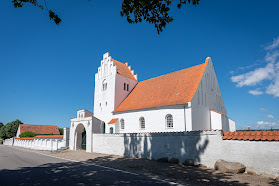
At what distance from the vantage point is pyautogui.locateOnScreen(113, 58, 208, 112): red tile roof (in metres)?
21.0

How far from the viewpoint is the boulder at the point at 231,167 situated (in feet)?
32.0

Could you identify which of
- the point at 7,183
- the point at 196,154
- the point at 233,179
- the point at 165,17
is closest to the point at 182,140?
the point at 196,154

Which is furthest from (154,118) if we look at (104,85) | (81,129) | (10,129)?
(10,129)

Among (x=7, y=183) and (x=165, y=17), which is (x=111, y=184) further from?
(x=165, y=17)

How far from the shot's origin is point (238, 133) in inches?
428

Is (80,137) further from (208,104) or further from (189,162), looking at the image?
(208,104)

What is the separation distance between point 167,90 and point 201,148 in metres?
12.4

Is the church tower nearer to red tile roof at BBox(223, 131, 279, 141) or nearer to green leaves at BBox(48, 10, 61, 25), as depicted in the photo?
red tile roof at BBox(223, 131, 279, 141)

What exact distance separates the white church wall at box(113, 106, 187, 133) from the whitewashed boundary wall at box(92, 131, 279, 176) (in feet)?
16.4

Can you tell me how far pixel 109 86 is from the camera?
28734mm

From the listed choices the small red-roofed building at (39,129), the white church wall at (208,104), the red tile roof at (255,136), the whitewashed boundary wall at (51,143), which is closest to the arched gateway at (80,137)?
the whitewashed boundary wall at (51,143)

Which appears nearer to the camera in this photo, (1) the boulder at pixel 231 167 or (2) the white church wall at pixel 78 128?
(1) the boulder at pixel 231 167

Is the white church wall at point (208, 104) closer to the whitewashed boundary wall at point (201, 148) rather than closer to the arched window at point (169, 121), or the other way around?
the arched window at point (169, 121)

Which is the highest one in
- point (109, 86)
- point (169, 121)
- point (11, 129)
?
point (109, 86)
